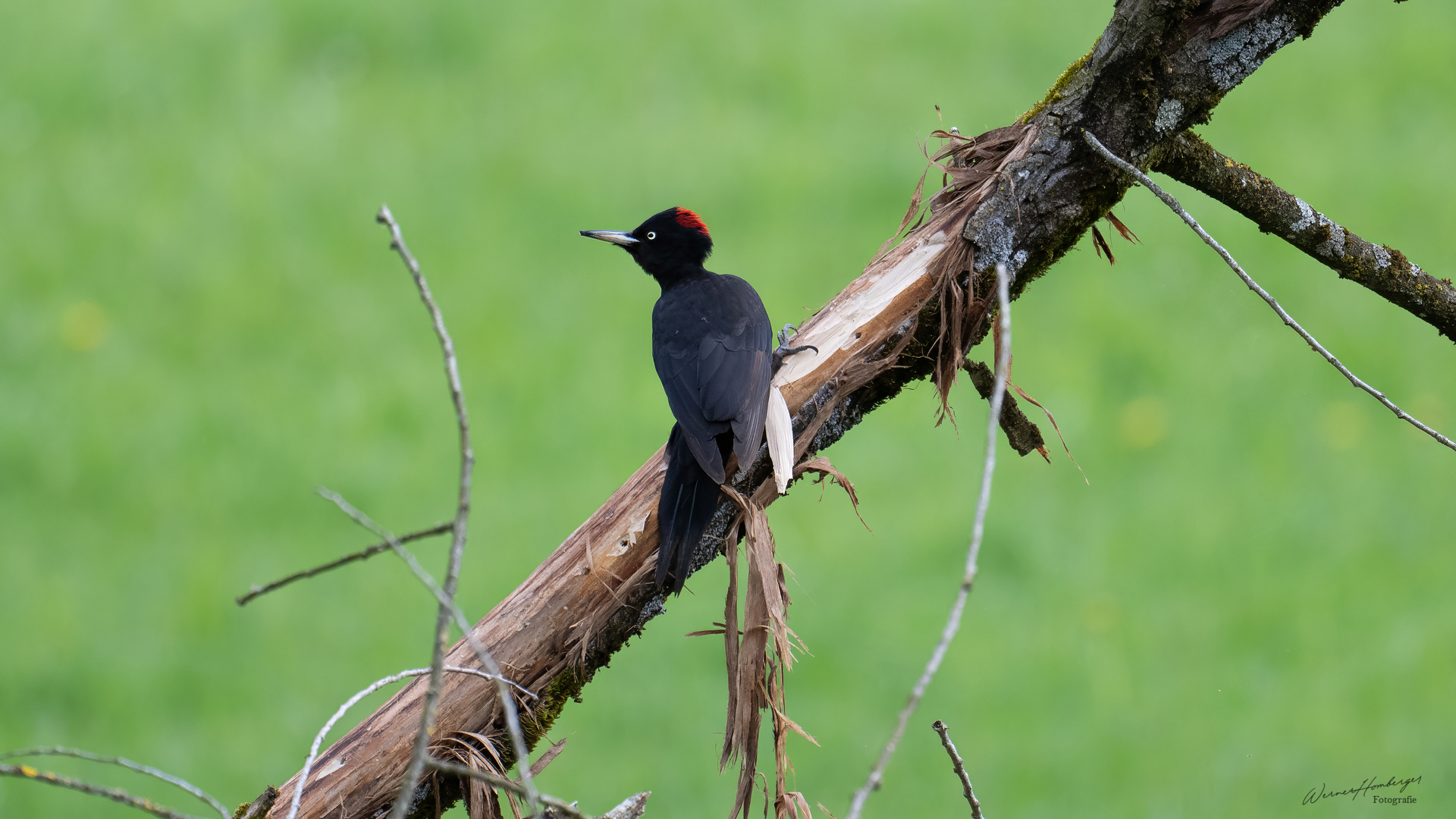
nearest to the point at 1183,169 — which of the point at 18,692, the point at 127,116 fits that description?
the point at 18,692

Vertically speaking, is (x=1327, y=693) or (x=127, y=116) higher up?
(x=127, y=116)

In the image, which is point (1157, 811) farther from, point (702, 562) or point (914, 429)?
point (702, 562)

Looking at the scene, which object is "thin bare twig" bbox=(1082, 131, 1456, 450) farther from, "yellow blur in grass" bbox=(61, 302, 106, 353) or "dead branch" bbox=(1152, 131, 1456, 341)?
"yellow blur in grass" bbox=(61, 302, 106, 353)

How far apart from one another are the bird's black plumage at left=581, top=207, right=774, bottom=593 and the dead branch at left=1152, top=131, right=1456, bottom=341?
87 cm

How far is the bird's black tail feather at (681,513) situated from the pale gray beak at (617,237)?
0.91m

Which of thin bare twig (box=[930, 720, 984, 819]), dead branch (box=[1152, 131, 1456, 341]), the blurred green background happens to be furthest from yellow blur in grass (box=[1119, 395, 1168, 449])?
thin bare twig (box=[930, 720, 984, 819])

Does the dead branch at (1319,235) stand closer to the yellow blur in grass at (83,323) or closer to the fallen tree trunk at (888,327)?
the fallen tree trunk at (888,327)

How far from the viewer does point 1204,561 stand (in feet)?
17.6

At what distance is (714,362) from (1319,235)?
3.92 feet

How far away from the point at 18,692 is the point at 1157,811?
452 cm

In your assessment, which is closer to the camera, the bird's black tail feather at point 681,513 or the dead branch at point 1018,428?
the bird's black tail feather at point 681,513

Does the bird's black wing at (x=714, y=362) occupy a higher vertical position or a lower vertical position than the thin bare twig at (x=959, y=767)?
higher

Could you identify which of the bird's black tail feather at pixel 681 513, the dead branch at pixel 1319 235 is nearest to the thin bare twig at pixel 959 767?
the bird's black tail feather at pixel 681 513

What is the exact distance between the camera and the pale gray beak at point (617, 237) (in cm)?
302
